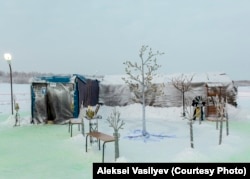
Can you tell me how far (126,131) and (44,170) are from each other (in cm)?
663

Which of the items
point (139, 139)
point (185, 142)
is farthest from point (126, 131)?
point (185, 142)

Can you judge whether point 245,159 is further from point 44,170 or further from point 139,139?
point 44,170

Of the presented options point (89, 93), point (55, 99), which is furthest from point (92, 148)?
point (89, 93)

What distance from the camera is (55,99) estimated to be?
17.6 meters

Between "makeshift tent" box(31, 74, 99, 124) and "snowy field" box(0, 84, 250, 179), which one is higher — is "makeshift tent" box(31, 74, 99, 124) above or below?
above

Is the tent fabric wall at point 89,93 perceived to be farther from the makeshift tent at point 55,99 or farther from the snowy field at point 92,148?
the snowy field at point 92,148

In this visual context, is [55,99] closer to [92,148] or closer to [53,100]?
[53,100]

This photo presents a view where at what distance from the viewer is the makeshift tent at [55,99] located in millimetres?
17438

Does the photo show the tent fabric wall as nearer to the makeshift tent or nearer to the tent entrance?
the makeshift tent

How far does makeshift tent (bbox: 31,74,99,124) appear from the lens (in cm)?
1744
